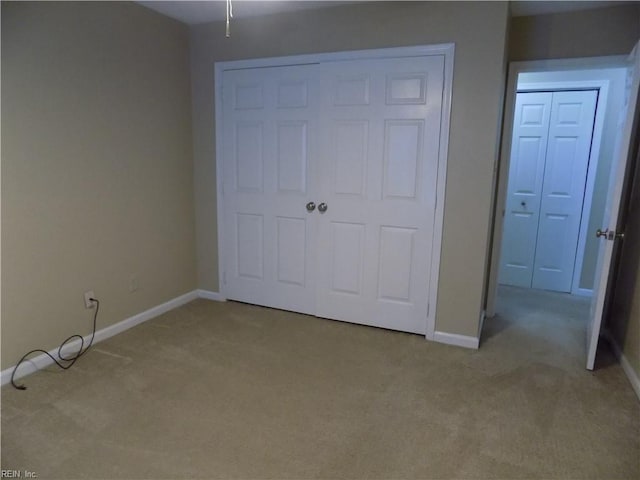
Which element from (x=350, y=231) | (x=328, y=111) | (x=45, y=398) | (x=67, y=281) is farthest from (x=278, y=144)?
(x=45, y=398)

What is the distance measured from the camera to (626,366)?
260 centimetres

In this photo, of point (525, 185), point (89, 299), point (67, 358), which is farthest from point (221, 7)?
point (525, 185)

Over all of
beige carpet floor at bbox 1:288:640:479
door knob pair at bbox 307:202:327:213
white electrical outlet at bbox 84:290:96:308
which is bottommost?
beige carpet floor at bbox 1:288:640:479

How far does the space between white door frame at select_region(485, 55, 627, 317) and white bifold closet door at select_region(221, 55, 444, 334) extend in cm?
73

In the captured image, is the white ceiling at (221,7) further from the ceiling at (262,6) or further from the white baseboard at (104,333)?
the white baseboard at (104,333)

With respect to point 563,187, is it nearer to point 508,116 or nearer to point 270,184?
point 508,116

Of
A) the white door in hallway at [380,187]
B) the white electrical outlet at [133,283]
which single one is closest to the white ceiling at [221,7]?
the white door in hallway at [380,187]

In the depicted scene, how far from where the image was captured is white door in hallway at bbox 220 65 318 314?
10.6 ft

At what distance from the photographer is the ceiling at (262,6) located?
2.77 m

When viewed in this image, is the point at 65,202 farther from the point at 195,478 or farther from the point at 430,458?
the point at 430,458

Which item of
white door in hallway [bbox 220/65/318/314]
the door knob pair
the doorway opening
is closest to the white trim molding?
white door in hallway [bbox 220/65/318/314]

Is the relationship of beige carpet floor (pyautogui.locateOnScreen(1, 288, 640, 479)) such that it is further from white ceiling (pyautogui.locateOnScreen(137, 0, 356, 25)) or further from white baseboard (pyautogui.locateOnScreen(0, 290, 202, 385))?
white ceiling (pyautogui.locateOnScreen(137, 0, 356, 25))

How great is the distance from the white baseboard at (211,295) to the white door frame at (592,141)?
3.52 m

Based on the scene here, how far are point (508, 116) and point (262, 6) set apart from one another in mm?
2012
